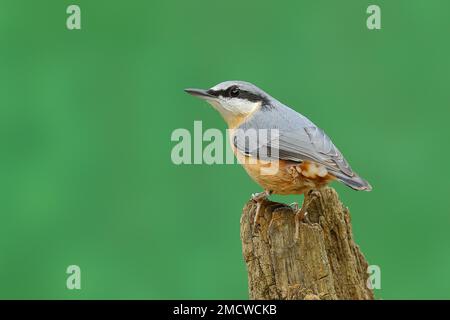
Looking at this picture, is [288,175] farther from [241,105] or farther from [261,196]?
[241,105]

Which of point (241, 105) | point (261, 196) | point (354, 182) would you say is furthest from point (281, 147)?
point (241, 105)

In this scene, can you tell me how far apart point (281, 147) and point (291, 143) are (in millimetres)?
53

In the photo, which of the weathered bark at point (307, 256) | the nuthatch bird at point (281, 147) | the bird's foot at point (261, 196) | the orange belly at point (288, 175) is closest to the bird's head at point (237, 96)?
the nuthatch bird at point (281, 147)

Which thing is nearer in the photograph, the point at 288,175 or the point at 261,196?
the point at 288,175

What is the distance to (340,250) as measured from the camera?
3904 mm

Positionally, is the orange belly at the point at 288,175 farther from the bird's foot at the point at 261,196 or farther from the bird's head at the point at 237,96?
the bird's head at the point at 237,96

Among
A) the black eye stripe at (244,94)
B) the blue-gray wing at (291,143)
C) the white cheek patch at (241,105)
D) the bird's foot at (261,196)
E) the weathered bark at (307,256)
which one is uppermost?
the black eye stripe at (244,94)

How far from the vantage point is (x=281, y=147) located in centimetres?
418

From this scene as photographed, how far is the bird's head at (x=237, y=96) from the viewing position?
457 centimetres

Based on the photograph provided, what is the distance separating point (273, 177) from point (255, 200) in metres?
0.18

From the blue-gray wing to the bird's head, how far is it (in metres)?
0.07

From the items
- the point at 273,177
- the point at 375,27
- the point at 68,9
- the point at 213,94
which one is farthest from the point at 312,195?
the point at 68,9

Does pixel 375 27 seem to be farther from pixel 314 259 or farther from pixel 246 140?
pixel 314 259

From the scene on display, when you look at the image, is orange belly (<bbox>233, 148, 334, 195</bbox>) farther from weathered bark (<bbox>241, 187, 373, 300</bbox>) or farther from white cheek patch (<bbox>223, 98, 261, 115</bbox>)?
white cheek patch (<bbox>223, 98, 261, 115</bbox>)
